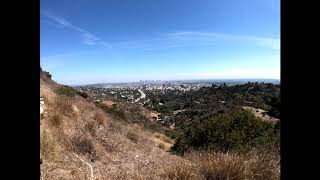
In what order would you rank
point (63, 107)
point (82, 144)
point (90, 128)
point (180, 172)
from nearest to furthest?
point (180, 172), point (82, 144), point (90, 128), point (63, 107)

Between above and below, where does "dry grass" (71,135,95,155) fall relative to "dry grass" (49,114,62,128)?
below

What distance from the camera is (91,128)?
9.72m

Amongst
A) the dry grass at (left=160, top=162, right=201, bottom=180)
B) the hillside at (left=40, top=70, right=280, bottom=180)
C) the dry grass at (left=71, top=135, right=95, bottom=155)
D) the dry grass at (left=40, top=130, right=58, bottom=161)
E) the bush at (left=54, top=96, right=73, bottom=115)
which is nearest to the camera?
the dry grass at (left=160, top=162, right=201, bottom=180)

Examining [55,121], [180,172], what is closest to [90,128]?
[55,121]

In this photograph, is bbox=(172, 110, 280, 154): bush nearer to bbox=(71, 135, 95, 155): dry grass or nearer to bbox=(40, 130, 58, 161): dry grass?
bbox=(71, 135, 95, 155): dry grass

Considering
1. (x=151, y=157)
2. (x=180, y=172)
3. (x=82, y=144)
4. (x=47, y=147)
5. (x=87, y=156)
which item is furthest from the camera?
(x=151, y=157)

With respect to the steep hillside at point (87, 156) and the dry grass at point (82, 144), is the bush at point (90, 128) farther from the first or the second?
the dry grass at point (82, 144)

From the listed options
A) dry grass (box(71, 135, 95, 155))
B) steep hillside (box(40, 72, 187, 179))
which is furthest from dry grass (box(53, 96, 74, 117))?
dry grass (box(71, 135, 95, 155))

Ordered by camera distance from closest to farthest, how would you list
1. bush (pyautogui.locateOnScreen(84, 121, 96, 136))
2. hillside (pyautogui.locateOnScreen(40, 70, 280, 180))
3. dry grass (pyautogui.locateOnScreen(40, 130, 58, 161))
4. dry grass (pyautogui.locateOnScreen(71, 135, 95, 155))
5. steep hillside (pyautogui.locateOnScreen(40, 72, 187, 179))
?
hillside (pyautogui.locateOnScreen(40, 70, 280, 180)), steep hillside (pyautogui.locateOnScreen(40, 72, 187, 179)), dry grass (pyautogui.locateOnScreen(40, 130, 58, 161)), dry grass (pyautogui.locateOnScreen(71, 135, 95, 155)), bush (pyautogui.locateOnScreen(84, 121, 96, 136))

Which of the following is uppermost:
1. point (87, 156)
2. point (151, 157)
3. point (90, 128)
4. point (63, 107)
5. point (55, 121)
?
point (63, 107)

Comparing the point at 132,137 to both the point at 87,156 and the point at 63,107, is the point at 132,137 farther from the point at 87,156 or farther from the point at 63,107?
the point at 87,156

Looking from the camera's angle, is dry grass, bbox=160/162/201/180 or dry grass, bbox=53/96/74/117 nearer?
dry grass, bbox=160/162/201/180
